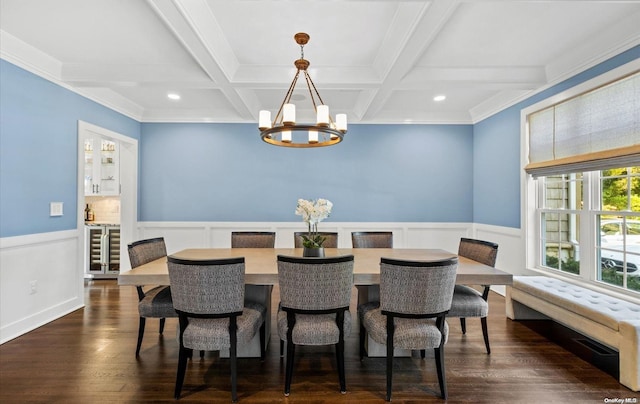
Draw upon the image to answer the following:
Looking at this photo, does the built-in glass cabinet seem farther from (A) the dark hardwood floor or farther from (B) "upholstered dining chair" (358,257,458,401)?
(B) "upholstered dining chair" (358,257,458,401)

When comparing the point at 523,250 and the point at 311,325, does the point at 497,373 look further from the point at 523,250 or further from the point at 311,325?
the point at 523,250

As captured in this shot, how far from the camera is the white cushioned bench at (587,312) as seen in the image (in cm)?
212

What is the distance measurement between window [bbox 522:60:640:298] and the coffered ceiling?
357 mm

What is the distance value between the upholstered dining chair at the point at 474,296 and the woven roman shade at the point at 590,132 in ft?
4.06

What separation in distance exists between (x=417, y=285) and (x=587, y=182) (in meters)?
2.45

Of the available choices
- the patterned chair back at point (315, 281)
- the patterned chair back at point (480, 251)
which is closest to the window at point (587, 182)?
the patterned chair back at point (480, 251)

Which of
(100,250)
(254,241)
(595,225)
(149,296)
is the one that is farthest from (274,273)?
(100,250)

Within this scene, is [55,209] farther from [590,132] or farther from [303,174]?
[590,132]

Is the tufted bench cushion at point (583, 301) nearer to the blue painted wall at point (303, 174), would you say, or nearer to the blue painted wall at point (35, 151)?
the blue painted wall at point (303, 174)

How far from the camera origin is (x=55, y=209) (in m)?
3.41

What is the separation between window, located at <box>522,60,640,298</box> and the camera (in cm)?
265

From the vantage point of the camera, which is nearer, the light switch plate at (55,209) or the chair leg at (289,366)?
the chair leg at (289,366)

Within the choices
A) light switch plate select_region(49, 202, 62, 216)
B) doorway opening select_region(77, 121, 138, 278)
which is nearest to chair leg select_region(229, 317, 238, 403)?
light switch plate select_region(49, 202, 62, 216)

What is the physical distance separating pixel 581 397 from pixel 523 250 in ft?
6.75
